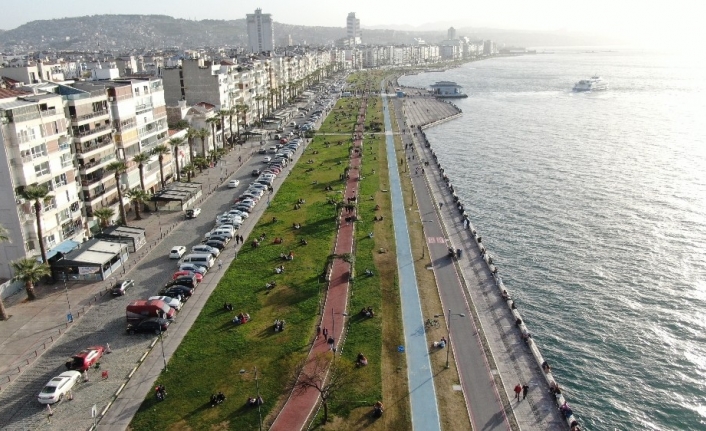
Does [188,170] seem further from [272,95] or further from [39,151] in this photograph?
[272,95]

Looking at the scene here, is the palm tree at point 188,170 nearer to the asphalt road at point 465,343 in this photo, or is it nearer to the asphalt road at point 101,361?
the asphalt road at point 101,361

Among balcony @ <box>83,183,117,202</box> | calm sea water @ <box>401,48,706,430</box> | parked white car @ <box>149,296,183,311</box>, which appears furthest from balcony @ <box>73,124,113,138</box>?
calm sea water @ <box>401,48,706,430</box>

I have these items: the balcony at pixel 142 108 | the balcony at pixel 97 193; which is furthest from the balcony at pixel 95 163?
the balcony at pixel 142 108

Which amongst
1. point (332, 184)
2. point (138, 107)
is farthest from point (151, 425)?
point (332, 184)

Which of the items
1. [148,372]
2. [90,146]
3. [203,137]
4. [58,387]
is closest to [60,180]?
[90,146]

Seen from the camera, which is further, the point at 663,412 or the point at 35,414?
the point at 663,412

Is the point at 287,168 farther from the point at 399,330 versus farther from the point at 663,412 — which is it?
the point at 663,412
